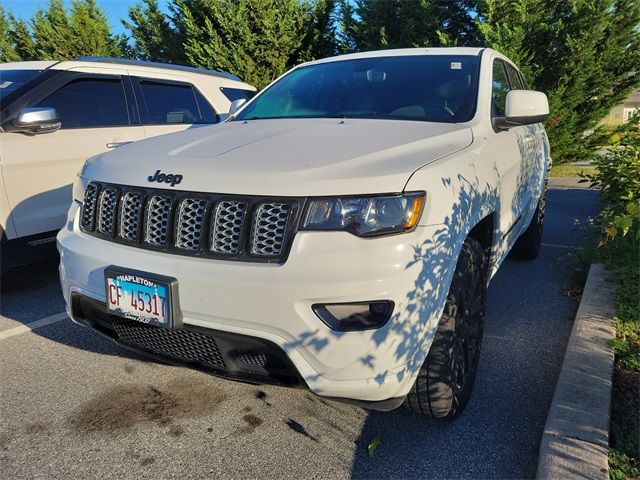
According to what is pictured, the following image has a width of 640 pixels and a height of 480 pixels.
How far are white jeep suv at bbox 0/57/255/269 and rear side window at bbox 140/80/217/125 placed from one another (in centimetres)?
1

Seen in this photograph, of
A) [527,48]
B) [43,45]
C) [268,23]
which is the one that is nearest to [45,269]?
[268,23]

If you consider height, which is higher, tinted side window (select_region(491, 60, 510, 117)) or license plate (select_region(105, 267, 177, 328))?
tinted side window (select_region(491, 60, 510, 117))

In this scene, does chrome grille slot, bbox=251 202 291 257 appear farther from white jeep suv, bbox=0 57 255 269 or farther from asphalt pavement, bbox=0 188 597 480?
white jeep suv, bbox=0 57 255 269

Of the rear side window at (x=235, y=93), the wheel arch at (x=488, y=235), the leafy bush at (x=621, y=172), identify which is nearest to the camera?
the wheel arch at (x=488, y=235)

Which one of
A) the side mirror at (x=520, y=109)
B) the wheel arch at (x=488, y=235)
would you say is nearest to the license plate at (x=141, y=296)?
the wheel arch at (x=488, y=235)

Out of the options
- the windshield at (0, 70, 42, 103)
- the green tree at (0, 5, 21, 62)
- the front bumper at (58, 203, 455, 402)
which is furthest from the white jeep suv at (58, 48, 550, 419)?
the green tree at (0, 5, 21, 62)

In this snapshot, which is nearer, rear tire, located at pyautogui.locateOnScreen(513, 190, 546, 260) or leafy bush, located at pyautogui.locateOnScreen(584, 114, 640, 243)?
leafy bush, located at pyautogui.locateOnScreen(584, 114, 640, 243)

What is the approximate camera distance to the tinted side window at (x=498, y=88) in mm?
3204

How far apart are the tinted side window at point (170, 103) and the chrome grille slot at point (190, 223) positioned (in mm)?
3253

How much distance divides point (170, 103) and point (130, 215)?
3335mm

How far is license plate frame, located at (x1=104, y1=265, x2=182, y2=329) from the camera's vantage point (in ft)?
6.56

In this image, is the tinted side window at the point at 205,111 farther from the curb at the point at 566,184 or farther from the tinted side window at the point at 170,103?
the curb at the point at 566,184

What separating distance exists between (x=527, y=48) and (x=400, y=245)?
1048 cm

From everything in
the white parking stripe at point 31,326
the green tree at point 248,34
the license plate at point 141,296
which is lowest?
the white parking stripe at point 31,326
